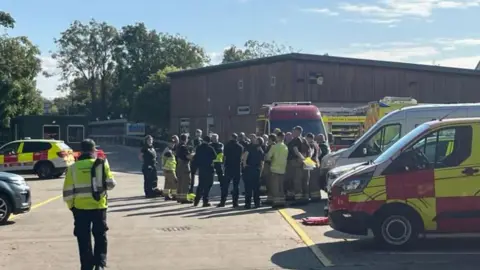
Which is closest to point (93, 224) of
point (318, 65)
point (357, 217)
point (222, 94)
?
point (357, 217)

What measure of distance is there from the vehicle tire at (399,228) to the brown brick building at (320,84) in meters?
35.9

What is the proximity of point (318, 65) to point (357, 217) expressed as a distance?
122ft

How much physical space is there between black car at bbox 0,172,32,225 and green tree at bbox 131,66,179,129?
191 ft

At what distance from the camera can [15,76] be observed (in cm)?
4722

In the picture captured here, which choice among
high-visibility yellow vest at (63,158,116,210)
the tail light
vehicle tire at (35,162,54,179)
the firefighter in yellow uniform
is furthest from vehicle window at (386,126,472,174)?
vehicle tire at (35,162,54,179)

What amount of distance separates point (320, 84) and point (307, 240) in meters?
35.8

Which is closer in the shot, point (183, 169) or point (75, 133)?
point (183, 169)

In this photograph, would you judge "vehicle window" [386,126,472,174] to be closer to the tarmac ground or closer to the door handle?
the door handle

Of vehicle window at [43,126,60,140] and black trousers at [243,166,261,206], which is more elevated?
vehicle window at [43,126,60,140]

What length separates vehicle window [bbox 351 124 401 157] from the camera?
15.7 meters

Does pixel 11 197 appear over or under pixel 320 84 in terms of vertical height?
under

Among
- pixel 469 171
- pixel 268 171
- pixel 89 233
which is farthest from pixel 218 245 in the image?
pixel 268 171

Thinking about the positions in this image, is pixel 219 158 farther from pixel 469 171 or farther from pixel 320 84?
pixel 320 84

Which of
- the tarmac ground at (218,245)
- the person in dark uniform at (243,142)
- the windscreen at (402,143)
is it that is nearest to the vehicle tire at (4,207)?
the tarmac ground at (218,245)
